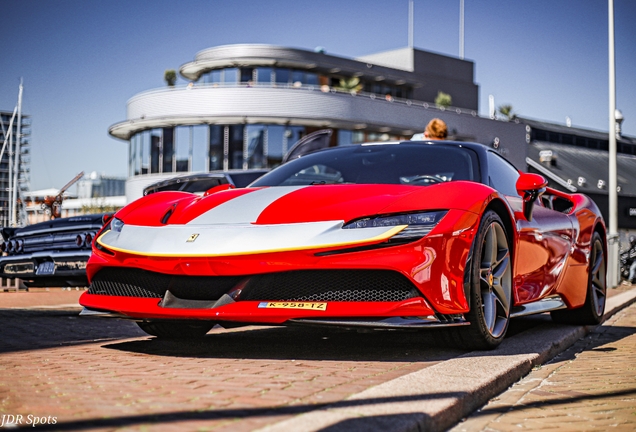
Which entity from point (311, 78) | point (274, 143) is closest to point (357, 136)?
point (274, 143)

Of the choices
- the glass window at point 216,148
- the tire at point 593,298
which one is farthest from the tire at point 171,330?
the glass window at point 216,148

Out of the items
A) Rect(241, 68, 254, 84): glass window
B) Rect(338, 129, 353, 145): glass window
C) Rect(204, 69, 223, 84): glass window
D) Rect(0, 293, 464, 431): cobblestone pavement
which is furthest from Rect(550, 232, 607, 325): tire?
Rect(204, 69, 223, 84): glass window

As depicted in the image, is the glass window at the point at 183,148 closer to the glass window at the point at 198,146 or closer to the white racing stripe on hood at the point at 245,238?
the glass window at the point at 198,146

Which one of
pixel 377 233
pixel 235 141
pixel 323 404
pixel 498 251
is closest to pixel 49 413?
pixel 323 404

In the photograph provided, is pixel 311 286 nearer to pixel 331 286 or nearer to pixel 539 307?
pixel 331 286

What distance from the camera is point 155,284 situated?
167 inches

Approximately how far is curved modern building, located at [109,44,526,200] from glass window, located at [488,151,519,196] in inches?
1105

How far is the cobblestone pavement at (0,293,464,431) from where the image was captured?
2.68 meters

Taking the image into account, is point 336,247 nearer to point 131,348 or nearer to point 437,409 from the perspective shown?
point 437,409

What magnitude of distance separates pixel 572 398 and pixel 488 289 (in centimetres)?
104

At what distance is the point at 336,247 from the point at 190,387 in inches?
43.0

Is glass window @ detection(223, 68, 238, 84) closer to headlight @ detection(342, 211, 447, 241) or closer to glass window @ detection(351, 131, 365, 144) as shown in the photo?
glass window @ detection(351, 131, 365, 144)

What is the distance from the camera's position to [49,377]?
3480 mm

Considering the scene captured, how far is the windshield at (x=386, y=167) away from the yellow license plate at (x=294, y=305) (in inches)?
49.3
